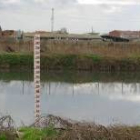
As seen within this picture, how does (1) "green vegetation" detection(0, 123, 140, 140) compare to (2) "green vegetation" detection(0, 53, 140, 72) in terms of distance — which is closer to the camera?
(1) "green vegetation" detection(0, 123, 140, 140)

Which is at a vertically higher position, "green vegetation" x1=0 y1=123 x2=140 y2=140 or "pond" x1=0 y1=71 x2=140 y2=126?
"green vegetation" x1=0 y1=123 x2=140 y2=140

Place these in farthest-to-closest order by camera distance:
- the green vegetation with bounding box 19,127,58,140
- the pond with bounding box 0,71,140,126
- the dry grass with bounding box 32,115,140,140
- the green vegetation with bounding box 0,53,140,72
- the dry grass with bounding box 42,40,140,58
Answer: the dry grass with bounding box 42,40,140,58 < the green vegetation with bounding box 0,53,140,72 < the pond with bounding box 0,71,140,126 < the green vegetation with bounding box 19,127,58,140 < the dry grass with bounding box 32,115,140,140

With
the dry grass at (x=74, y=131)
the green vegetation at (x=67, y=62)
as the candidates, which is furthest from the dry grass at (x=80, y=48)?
the dry grass at (x=74, y=131)

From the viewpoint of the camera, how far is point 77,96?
18.6 m

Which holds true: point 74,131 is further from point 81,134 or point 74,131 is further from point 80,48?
point 80,48

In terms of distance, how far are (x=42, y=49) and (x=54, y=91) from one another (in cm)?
1270

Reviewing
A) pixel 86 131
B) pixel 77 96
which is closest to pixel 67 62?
pixel 77 96

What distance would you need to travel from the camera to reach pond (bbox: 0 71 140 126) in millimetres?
12770

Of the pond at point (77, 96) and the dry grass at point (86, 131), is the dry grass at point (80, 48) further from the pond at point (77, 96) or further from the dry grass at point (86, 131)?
the dry grass at point (86, 131)

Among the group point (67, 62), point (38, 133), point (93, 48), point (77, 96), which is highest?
point (93, 48)

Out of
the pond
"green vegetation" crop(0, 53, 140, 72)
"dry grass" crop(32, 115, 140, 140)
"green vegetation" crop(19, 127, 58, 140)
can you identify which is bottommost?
the pond

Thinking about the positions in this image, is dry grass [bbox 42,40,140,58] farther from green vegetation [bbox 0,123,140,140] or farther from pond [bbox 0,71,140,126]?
green vegetation [bbox 0,123,140,140]

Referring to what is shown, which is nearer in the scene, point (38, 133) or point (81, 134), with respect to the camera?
point (81, 134)

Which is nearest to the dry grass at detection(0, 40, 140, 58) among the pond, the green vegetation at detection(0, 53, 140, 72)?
the green vegetation at detection(0, 53, 140, 72)
